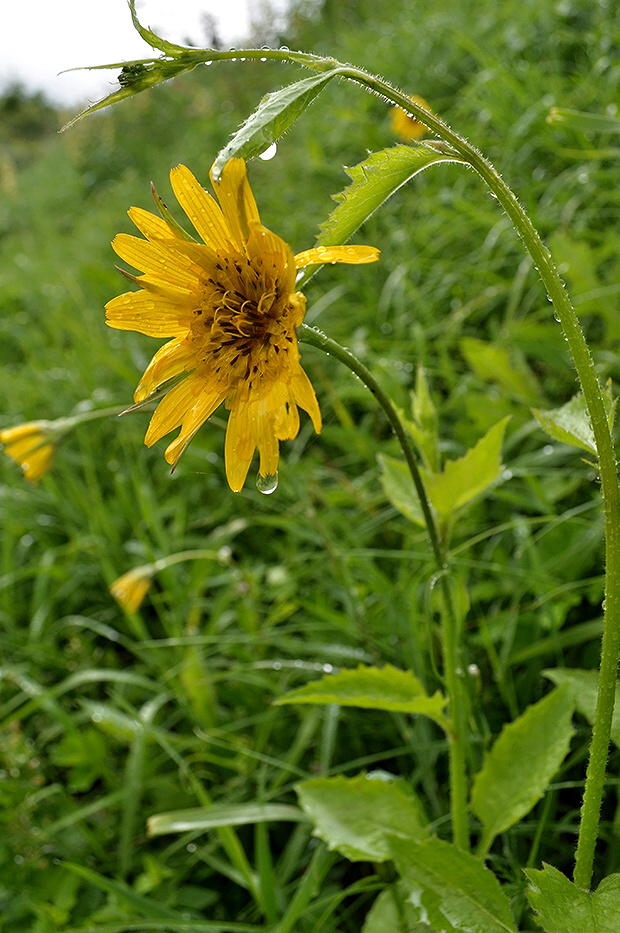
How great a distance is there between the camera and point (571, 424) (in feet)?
2.79

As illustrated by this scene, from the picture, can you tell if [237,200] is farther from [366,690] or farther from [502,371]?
[502,371]

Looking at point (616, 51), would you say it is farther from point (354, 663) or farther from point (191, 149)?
point (191, 149)

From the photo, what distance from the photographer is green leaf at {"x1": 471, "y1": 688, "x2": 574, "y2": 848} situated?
3.31ft

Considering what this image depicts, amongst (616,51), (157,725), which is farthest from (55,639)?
(616,51)

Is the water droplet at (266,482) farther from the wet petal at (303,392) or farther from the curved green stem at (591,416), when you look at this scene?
the curved green stem at (591,416)

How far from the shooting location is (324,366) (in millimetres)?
2650

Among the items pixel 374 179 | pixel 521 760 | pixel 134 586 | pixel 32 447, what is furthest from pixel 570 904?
pixel 32 447

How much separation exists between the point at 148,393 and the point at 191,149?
18.1ft

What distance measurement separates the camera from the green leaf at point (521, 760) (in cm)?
101

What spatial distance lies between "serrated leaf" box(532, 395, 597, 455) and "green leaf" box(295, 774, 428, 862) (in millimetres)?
578

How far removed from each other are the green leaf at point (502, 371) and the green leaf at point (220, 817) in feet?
3.90

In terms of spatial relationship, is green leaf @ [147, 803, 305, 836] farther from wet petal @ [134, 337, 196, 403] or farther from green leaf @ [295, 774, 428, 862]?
wet petal @ [134, 337, 196, 403]

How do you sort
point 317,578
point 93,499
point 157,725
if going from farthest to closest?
point 93,499
point 317,578
point 157,725

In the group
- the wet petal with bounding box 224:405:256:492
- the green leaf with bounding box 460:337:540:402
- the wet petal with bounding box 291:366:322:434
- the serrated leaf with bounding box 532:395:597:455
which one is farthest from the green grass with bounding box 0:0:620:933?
the serrated leaf with bounding box 532:395:597:455
